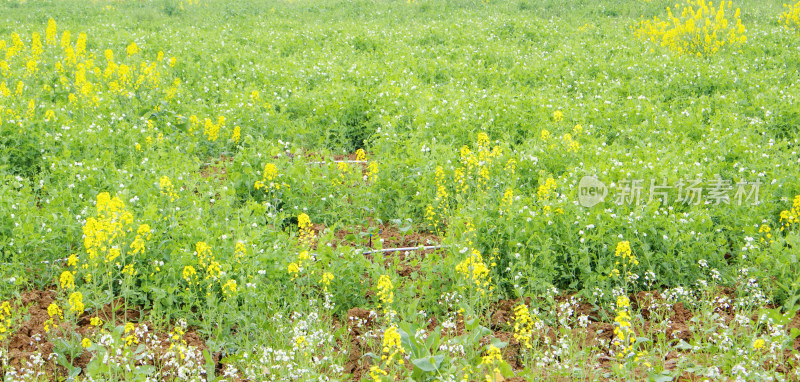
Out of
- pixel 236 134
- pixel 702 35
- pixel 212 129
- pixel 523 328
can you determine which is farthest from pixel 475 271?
pixel 702 35

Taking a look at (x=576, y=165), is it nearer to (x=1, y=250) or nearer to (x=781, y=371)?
(x=781, y=371)

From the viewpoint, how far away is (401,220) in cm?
584

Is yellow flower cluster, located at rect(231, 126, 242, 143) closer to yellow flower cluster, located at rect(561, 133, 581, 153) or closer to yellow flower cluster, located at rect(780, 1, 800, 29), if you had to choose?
yellow flower cluster, located at rect(561, 133, 581, 153)

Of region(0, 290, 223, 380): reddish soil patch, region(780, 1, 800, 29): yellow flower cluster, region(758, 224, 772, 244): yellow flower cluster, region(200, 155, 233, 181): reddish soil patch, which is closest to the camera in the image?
region(0, 290, 223, 380): reddish soil patch

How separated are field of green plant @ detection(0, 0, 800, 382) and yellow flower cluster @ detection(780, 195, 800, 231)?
9 centimetres

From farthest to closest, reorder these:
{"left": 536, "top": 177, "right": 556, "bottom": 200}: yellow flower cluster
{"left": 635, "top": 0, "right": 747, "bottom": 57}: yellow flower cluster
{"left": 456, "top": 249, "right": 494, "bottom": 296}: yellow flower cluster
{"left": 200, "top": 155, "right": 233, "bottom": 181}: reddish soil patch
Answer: {"left": 635, "top": 0, "right": 747, "bottom": 57}: yellow flower cluster
{"left": 200, "top": 155, "right": 233, "bottom": 181}: reddish soil patch
{"left": 536, "top": 177, "right": 556, "bottom": 200}: yellow flower cluster
{"left": 456, "top": 249, "right": 494, "bottom": 296}: yellow flower cluster

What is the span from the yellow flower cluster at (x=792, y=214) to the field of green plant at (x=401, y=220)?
92 millimetres

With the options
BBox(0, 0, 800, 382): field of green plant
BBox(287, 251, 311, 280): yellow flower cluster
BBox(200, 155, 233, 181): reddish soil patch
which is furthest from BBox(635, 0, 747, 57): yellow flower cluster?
BBox(287, 251, 311, 280): yellow flower cluster

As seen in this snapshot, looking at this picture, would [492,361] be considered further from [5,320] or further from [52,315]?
[5,320]

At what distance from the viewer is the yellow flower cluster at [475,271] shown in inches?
164

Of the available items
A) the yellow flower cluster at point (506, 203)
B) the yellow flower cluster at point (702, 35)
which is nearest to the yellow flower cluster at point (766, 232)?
the yellow flower cluster at point (506, 203)

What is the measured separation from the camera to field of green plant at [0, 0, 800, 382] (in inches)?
151

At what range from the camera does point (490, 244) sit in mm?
4906

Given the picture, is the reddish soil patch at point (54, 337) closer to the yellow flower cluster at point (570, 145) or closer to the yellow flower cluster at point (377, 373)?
the yellow flower cluster at point (377, 373)
